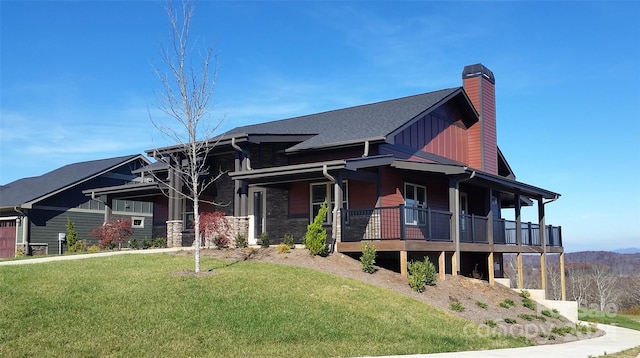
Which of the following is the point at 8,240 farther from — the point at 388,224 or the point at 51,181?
the point at 388,224

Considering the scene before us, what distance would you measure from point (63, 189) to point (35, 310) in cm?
2234

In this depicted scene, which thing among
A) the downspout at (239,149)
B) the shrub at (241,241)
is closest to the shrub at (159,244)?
the shrub at (241,241)

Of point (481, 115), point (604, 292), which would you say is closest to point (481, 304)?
point (481, 115)

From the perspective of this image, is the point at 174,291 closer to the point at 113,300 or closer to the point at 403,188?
the point at 113,300

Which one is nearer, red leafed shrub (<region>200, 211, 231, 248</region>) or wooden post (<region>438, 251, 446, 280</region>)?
wooden post (<region>438, 251, 446, 280</region>)

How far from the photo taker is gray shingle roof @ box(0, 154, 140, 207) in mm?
31016

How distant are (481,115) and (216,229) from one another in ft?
38.6

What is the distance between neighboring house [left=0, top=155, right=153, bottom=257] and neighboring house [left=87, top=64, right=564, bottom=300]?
7.41m

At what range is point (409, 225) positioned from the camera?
62.8 ft

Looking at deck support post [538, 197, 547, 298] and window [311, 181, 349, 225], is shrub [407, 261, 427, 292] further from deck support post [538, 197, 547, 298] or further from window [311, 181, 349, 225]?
deck support post [538, 197, 547, 298]

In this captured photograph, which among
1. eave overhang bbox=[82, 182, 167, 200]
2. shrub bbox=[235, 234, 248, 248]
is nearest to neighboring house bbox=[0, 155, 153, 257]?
eave overhang bbox=[82, 182, 167, 200]

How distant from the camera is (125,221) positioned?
2394 cm

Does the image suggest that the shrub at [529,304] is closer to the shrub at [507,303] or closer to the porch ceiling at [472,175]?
the shrub at [507,303]

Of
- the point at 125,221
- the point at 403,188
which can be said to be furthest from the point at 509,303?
the point at 125,221
